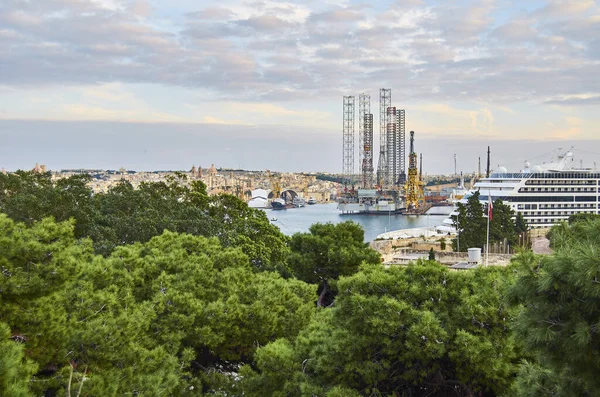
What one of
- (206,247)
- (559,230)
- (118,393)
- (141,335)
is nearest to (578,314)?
(559,230)

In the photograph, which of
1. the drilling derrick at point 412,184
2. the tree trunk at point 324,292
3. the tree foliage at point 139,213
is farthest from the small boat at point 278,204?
the tree trunk at point 324,292

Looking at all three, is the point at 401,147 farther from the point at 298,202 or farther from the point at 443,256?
the point at 443,256

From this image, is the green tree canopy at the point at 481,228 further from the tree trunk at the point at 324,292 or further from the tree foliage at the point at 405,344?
the tree foliage at the point at 405,344

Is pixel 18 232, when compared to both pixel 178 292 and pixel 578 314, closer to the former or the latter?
pixel 178 292

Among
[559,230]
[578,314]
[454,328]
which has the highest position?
[559,230]

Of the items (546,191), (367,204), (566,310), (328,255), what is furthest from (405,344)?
(367,204)
